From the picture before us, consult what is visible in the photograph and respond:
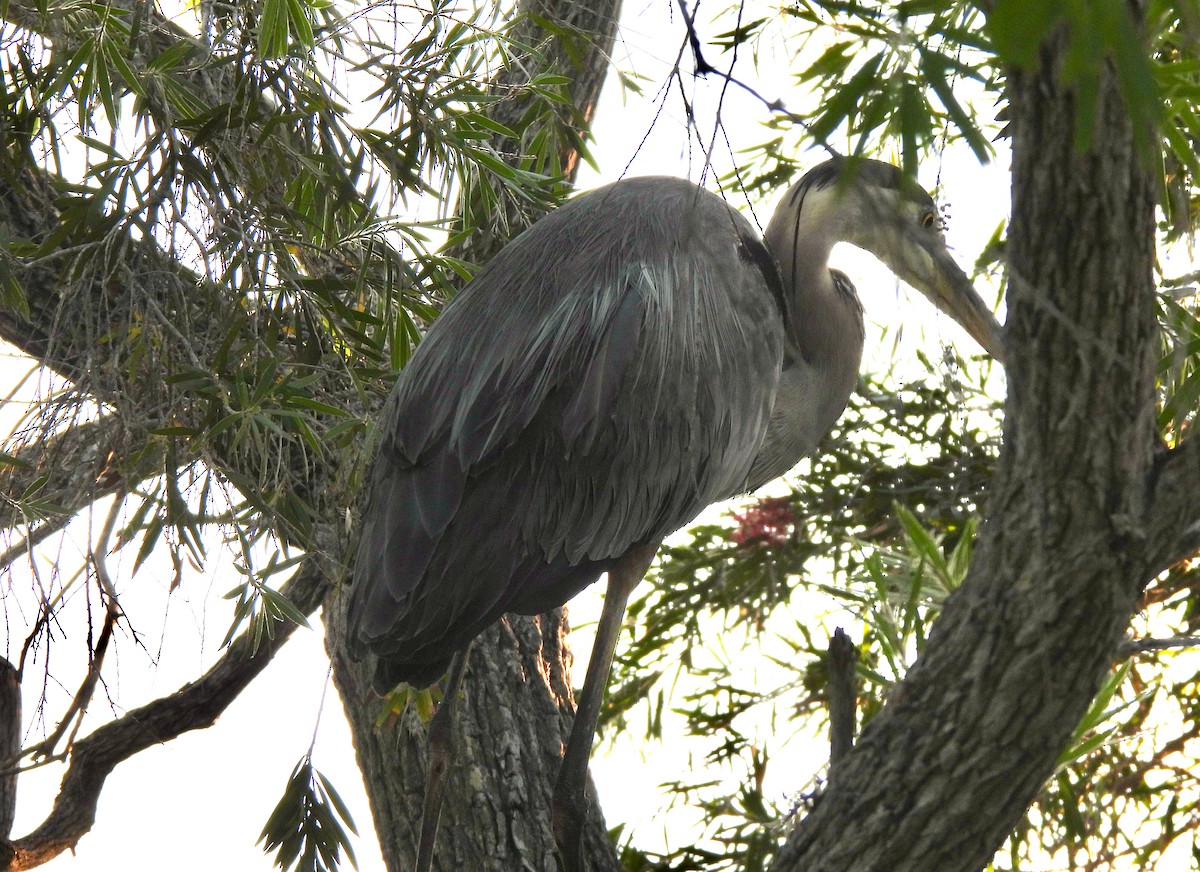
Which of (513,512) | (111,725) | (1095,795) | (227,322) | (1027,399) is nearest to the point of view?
(1027,399)

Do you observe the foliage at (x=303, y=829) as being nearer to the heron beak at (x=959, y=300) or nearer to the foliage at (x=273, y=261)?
the foliage at (x=273, y=261)

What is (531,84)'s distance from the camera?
1.95 meters

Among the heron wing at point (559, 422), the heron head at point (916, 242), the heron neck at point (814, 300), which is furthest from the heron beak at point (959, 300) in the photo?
the heron wing at point (559, 422)

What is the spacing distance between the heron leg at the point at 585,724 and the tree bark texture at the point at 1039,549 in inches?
21.6

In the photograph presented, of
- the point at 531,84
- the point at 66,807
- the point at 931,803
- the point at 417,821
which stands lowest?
the point at 931,803

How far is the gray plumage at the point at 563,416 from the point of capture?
1686 millimetres

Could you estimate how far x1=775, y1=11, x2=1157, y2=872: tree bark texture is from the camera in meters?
1.05

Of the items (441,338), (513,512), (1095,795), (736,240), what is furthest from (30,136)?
(1095,795)

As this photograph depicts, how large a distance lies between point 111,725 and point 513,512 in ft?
3.56

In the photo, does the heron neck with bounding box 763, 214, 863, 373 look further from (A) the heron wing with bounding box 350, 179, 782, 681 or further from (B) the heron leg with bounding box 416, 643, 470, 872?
(B) the heron leg with bounding box 416, 643, 470, 872

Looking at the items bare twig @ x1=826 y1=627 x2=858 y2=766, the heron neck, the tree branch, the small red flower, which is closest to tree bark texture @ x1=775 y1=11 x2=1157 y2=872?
bare twig @ x1=826 y1=627 x2=858 y2=766

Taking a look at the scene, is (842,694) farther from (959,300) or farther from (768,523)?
(768,523)

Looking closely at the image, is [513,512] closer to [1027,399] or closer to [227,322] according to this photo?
[227,322]

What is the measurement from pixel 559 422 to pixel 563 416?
1cm
